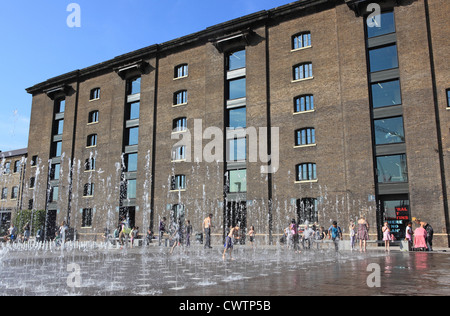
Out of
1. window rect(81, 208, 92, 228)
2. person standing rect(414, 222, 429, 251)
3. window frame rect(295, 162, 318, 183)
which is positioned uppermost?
window frame rect(295, 162, 318, 183)

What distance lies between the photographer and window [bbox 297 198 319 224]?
2331cm

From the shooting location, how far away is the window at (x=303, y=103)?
975 inches

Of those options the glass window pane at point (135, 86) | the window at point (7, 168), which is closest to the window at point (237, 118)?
the glass window pane at point (135, 86)

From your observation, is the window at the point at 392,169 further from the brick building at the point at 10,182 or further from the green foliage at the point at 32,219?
the brick building at the point at 10,182

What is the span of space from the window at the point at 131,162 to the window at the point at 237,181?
33.0ft

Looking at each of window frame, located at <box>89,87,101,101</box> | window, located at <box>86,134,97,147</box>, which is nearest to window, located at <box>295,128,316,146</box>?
window, located at <box>86,134,97,147</box>

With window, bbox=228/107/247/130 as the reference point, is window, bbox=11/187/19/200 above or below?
below

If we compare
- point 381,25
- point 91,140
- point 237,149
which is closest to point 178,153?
point 237,149

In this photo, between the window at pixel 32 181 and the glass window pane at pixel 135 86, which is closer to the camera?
the glass window pane at pixel 135 86

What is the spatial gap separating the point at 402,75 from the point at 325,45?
5.58 metres

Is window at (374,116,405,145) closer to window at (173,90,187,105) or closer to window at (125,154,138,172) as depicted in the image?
window at (173,90,187,105)

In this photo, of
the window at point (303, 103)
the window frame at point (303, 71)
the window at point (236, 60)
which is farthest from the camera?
the window at point (236, 60)

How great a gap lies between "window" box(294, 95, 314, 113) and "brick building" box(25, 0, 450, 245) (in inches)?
6.2
